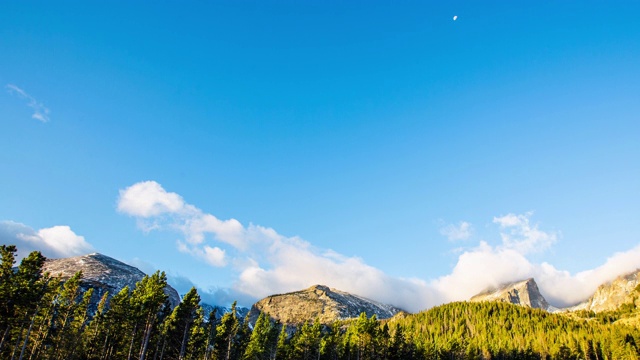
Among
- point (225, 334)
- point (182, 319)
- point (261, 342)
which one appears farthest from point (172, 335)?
point (261, 342)

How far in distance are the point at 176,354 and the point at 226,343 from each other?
11.7m

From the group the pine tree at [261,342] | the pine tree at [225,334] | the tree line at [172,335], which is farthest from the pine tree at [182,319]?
Result: the pine tree at [261,342]

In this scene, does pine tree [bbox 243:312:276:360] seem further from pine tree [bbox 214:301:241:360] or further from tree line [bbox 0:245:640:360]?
pine tree [bbox 214:301:241:360]

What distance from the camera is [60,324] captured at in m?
57.9

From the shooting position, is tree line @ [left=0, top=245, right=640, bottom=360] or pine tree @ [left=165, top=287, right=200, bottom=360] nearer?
tree line @ [left=0, top=245, right=640, bottom=360]

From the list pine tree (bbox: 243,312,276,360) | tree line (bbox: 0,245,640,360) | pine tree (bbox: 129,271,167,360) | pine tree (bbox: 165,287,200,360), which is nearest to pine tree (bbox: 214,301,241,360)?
tree line (bbox: 0,245,640,360)

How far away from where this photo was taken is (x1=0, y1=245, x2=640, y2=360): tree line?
4862cm

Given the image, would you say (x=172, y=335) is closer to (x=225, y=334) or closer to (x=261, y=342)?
(x=225, y=334)

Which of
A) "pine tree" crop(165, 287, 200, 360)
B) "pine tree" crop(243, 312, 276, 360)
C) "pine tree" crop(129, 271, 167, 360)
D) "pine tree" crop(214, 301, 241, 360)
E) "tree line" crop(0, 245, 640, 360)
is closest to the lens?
"tree line" crop(0, 245, 640, 360)

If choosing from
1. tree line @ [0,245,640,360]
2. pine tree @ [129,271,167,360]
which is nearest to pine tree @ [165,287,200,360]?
tree line @ [0,245,640,360]

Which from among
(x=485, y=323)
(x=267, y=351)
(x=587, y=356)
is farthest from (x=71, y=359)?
(x=485, y=323)

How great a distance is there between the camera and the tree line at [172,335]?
1914 inches

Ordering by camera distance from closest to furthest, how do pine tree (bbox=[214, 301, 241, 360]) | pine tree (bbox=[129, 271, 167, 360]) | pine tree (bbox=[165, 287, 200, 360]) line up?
pine tree (bbox=[129, 271, 167, 360])
pine tree (bbox=[165, 287, 200, 360])
pine tree (bbox=[214, 301, 241, 360])

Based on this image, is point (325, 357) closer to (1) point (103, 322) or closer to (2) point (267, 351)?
(2) point (267, 351)
